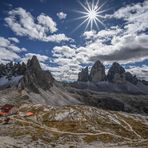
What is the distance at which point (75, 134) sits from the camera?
14038cm

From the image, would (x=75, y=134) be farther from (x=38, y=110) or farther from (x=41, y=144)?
(x=38, y=110)

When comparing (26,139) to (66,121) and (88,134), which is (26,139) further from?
(66,121)

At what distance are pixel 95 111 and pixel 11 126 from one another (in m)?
61.8

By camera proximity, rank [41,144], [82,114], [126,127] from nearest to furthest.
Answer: [41,144]
[126,127]
[82,114]

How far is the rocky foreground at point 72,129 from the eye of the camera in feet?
401

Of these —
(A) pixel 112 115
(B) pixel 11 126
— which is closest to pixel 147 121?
(A) pixel 112 115

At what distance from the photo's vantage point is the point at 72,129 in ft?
495

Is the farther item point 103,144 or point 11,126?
point 11,126

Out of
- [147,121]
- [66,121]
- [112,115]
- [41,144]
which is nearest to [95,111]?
[112,115]

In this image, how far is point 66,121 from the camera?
167 m

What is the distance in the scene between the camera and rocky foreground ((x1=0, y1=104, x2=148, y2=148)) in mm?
122256

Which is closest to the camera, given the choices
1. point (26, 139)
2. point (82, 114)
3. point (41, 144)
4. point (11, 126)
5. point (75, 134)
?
point (41, 144)

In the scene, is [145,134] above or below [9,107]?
below

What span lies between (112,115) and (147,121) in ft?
93.1
